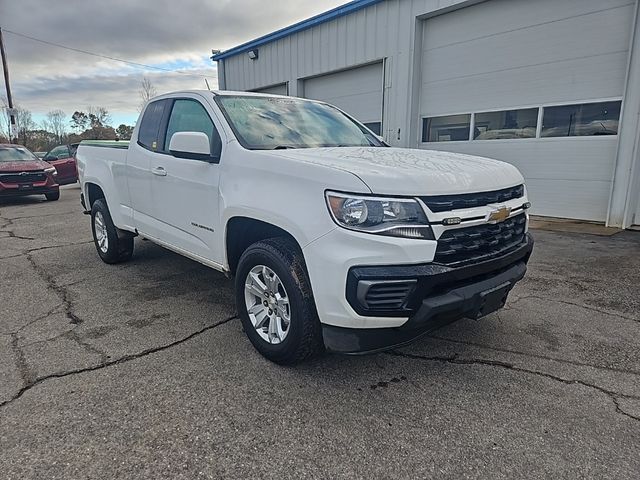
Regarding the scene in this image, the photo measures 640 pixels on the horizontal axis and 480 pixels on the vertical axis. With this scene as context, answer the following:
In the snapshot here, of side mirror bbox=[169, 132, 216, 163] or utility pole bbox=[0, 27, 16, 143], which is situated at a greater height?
utility pole bbox=[0, 27, 16, 143]

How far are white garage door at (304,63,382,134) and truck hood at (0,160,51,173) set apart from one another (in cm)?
821

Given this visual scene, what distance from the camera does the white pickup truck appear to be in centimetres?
230

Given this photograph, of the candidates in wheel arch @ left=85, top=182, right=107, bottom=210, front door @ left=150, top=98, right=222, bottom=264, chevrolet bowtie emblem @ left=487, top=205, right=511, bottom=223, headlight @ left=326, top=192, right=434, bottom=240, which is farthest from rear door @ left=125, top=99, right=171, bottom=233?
chevrolet bowtie emblem @ left=487, top=205, right=511, bottom=223

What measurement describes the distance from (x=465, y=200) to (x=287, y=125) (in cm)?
176

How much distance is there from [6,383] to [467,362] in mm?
3034

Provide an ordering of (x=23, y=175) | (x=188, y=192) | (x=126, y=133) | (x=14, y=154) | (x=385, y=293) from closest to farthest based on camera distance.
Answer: (x=385, y=293) < (x=188, y=192) < (x=23, y=175) < (x=14, y=154) < (x=126, y=133)

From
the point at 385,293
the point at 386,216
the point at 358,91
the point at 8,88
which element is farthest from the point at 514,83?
the point at 8,88

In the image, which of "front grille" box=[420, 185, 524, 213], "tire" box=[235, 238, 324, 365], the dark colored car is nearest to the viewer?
"front grille" box=[420, 185, 524, 213]

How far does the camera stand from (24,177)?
11.7 meters

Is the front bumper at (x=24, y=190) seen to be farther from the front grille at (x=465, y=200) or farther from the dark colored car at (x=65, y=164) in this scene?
the front grille at (x=465, y=200)

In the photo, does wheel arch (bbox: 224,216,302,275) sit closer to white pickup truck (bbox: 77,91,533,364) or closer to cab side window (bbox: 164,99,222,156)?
white pickup truck (bbox: 77,91,533,364)

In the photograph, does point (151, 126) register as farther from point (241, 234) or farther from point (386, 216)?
point (386, 216)

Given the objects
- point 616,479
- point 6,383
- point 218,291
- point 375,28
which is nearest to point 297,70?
point 375,28

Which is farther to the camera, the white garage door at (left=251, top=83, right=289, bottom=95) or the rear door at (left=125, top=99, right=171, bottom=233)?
the white garage door at (left=251, top=83, right=289, bottom=95)
